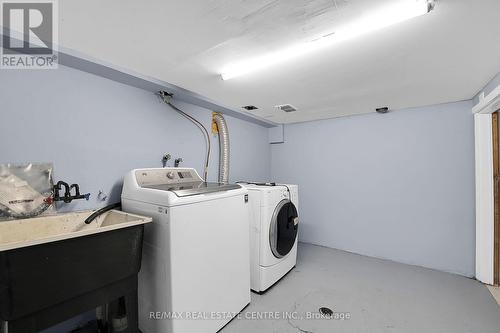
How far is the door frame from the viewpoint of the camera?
2.13 meters

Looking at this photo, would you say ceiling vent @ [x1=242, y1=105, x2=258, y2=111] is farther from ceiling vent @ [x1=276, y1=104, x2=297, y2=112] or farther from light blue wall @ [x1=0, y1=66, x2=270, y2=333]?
light blue wall @ [x1=0, y1=66, x2=270, y2=333]

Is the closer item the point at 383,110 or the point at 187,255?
Result: the point at 187,255

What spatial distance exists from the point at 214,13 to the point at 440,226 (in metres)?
3.21

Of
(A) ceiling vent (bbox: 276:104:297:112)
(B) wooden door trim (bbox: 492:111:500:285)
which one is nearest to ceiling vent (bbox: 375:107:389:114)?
(B) wooden door trim (bbox: 492:111:500:285)

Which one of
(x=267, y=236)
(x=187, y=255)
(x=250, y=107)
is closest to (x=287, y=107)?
(x=250, y=107)

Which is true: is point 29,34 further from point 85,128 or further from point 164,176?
point 164,176

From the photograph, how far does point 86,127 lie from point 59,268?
108 cm

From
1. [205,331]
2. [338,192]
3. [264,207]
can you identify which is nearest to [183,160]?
[264,207]

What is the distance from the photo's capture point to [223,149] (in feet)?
8.71

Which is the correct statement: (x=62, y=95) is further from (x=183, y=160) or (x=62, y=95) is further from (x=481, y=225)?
(x=481, y=225)

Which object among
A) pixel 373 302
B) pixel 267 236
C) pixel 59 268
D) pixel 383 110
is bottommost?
pixel 373 302

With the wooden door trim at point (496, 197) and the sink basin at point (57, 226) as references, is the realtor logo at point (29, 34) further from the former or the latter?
the wooden door trim at point (496, 197)

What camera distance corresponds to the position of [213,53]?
1.45 meters

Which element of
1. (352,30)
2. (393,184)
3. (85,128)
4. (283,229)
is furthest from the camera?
(393,184)
